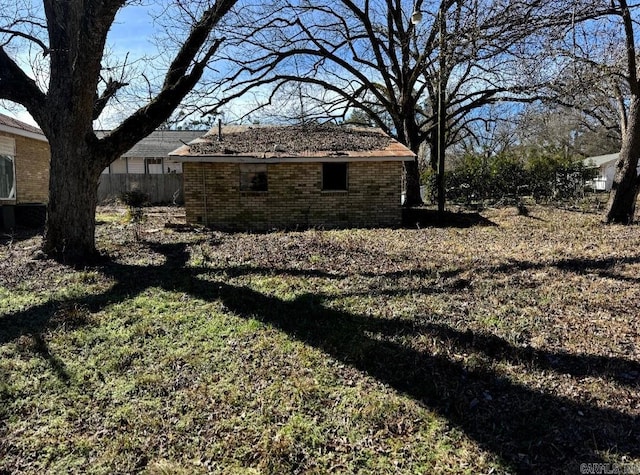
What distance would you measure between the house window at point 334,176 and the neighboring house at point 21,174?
8413 mm

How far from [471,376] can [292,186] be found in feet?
35.2

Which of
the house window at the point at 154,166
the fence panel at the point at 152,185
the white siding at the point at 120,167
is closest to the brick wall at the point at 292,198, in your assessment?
the fence panel at the point at 152,185

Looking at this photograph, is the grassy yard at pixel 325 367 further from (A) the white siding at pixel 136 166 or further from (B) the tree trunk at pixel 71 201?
(A) the white siding at pixel 136 166

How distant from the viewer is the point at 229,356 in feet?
14.0

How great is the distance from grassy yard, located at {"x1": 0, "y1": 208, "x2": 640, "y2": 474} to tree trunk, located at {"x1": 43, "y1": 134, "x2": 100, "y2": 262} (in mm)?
732

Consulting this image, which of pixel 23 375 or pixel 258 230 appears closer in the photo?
pixel 23 375

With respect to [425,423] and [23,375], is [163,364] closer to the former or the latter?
[23,375]

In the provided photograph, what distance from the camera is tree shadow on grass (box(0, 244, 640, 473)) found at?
2.83 metres

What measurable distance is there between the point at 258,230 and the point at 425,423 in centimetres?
1084

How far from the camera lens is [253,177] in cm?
1385

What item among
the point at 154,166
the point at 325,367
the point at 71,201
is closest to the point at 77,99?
the point at 71,201

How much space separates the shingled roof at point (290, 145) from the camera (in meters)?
13.4

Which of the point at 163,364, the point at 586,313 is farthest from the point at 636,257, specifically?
the point at 163,364

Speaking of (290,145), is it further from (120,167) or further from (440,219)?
(120,167)
